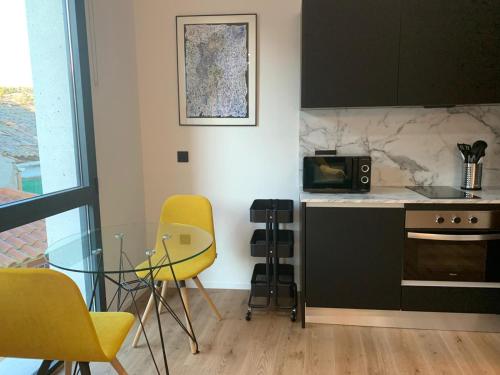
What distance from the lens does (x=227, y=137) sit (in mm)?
3037

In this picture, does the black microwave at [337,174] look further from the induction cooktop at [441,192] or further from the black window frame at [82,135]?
the black window frame at [82,135]

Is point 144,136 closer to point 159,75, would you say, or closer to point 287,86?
point 159,75

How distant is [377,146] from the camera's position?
9.46 ft

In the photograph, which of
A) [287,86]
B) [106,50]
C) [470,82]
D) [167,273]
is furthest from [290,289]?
[106,50]

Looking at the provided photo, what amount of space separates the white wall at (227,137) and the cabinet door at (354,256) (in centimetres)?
64

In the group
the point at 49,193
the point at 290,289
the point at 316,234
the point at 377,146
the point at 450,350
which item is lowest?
the point at 450,350

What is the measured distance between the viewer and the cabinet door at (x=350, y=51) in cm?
246

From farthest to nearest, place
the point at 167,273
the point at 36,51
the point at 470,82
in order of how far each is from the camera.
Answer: the point at 470,82 → the point at 167,273 → the point at 36,51

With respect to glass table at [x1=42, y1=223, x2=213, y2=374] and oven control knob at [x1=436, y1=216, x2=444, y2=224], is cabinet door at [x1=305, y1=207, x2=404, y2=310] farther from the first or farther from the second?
glass table at [x1=42, y1=223, x2=213, y2=374]

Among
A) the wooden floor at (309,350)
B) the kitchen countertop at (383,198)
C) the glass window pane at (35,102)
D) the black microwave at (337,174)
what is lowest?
the wooden floor at (309,350)

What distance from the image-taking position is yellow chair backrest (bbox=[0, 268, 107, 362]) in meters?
1.25

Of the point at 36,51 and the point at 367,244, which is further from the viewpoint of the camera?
the point at 367,244

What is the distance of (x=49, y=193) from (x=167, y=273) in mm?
811

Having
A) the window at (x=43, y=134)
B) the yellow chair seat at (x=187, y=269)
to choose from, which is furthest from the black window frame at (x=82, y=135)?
the yellow chair seat at (x=187, y=269)
